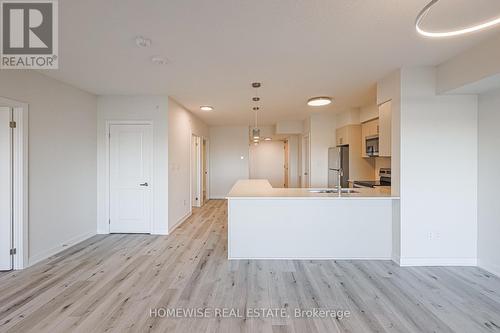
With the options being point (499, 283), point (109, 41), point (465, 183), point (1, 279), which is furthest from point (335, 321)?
point (1, 279)

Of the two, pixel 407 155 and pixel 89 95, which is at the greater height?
pixel 89 95

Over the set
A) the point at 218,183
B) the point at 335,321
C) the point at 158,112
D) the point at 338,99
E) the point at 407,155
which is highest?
the point at 338,99

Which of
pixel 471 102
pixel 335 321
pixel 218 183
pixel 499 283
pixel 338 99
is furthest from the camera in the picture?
pixel 218 183

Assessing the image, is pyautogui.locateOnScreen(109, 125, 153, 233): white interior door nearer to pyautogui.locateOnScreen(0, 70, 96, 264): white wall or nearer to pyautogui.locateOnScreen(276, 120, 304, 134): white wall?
pyautogui.locateOnScreen(0, 70, 96, 264): white wall

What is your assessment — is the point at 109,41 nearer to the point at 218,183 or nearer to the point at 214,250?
the point at 214,250

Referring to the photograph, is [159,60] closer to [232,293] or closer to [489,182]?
[232,293]

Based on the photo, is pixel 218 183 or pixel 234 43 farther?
pixel 218 183

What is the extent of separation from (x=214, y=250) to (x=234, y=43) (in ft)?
9.53

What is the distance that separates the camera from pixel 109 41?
260 cm

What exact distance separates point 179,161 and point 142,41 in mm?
3175

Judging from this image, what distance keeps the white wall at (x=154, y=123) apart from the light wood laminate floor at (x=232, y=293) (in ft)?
3.35

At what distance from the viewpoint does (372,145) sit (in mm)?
5227

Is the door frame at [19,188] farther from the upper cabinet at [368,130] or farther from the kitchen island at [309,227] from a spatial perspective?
the upper cabinet at [368,130]

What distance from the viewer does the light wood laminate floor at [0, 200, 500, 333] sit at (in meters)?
2.15
